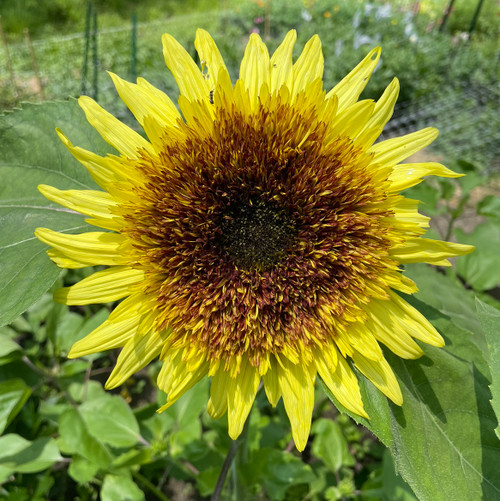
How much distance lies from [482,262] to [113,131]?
72.2 inches

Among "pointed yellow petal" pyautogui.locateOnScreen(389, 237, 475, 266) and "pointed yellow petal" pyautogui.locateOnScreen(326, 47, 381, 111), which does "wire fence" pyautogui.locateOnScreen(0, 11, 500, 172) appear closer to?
"pointed yellow petal" pyautogui.locateOnScreen(326, 47, 381, 111)

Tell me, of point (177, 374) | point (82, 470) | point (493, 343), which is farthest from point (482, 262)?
point (82, 470)

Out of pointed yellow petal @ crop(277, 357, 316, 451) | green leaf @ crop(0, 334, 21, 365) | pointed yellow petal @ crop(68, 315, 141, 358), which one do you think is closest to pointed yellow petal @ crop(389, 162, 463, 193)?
pointed yellow petal @ crop(277, 357, 316, 451)

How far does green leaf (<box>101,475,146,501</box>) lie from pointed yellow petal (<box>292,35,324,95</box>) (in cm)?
150

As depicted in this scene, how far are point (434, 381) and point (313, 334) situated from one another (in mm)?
340

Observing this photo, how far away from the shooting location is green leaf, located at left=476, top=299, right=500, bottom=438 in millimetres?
811

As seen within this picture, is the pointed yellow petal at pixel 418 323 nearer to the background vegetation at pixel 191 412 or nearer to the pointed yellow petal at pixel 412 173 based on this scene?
the background vegetation at pixel 191 412

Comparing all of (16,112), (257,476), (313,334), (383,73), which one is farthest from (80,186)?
(383,73)

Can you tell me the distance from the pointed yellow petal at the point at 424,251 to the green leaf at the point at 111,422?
4.09ft

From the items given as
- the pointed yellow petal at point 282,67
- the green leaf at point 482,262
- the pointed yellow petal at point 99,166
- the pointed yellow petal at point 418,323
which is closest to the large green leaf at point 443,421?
the pointed yellow petal at point 418,323

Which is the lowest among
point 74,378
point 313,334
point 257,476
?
point 74,378

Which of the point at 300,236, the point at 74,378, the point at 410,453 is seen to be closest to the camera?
the point at 410,453

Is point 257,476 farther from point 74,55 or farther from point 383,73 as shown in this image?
point 74,55

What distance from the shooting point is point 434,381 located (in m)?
1.09
